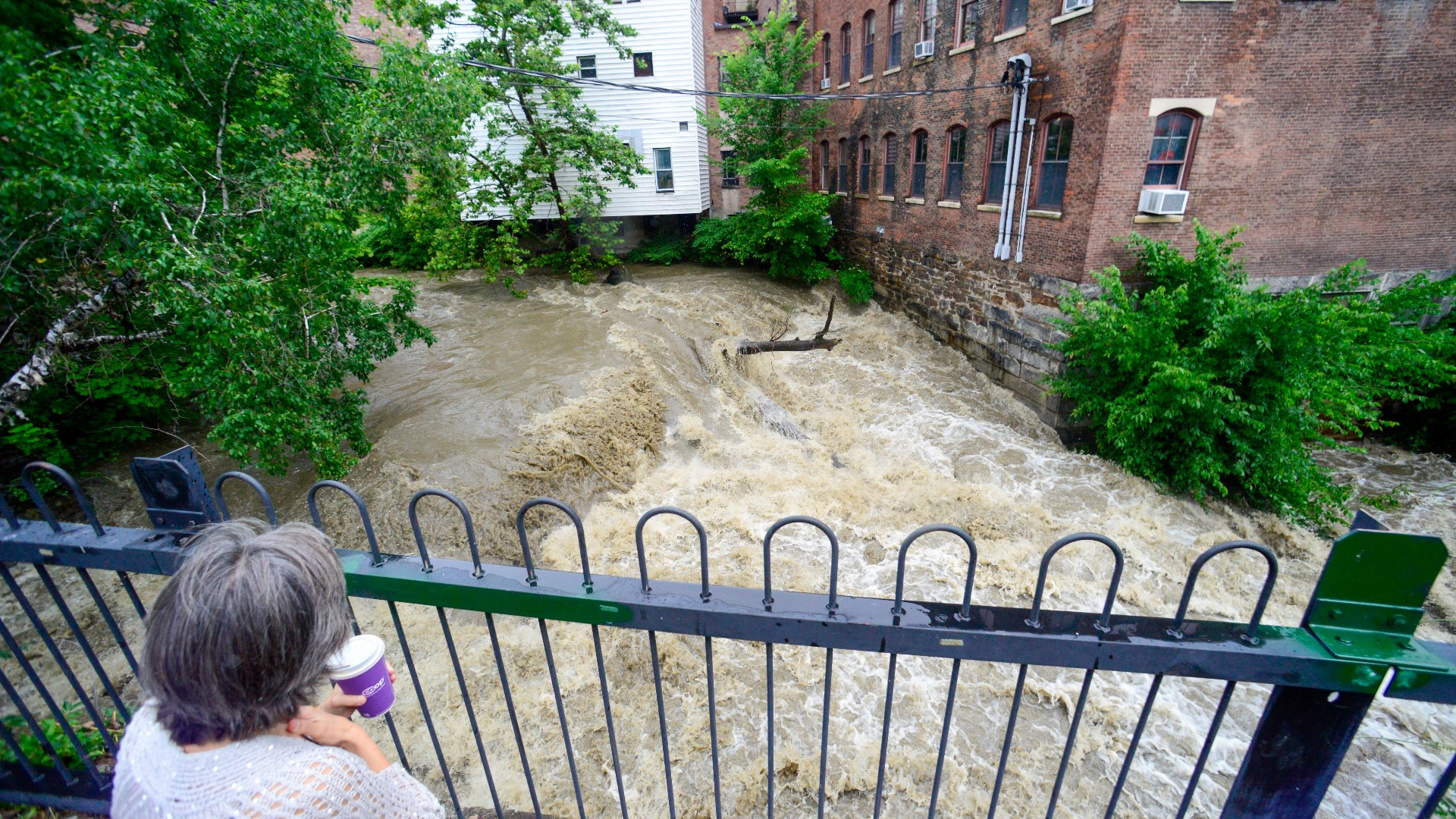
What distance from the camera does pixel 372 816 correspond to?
4.23ft

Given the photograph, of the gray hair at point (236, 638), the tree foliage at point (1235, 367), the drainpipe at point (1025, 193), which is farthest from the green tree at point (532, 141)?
the gray hair at point (236, 638)

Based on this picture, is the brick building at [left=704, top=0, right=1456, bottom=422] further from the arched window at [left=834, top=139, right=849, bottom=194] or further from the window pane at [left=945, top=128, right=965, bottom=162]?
the arched window at [left=834, top=139, right=849, bottom=194]

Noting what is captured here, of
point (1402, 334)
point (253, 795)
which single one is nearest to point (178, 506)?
point (253, 795)

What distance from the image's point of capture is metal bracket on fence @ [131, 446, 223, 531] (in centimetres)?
189

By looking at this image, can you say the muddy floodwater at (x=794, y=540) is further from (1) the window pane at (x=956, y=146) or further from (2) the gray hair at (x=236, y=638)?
(1) the window pane at (x=956, y=146)

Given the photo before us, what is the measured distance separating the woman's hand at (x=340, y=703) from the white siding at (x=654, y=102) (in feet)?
59.2

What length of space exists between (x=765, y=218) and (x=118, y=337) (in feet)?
→ 50.1

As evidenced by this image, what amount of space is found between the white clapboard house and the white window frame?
25 millimetres

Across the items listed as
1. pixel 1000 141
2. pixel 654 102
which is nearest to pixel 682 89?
pixel 654 102

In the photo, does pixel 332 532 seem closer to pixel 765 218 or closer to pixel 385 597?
pixel 385 597

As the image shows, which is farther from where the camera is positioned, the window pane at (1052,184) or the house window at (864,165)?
the house window at (864,165)

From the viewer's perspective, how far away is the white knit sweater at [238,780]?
1187 mm

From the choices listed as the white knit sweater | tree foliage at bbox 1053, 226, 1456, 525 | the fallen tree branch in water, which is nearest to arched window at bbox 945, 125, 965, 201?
the fallen tree branch in water

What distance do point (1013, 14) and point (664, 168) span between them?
37.2 ft
